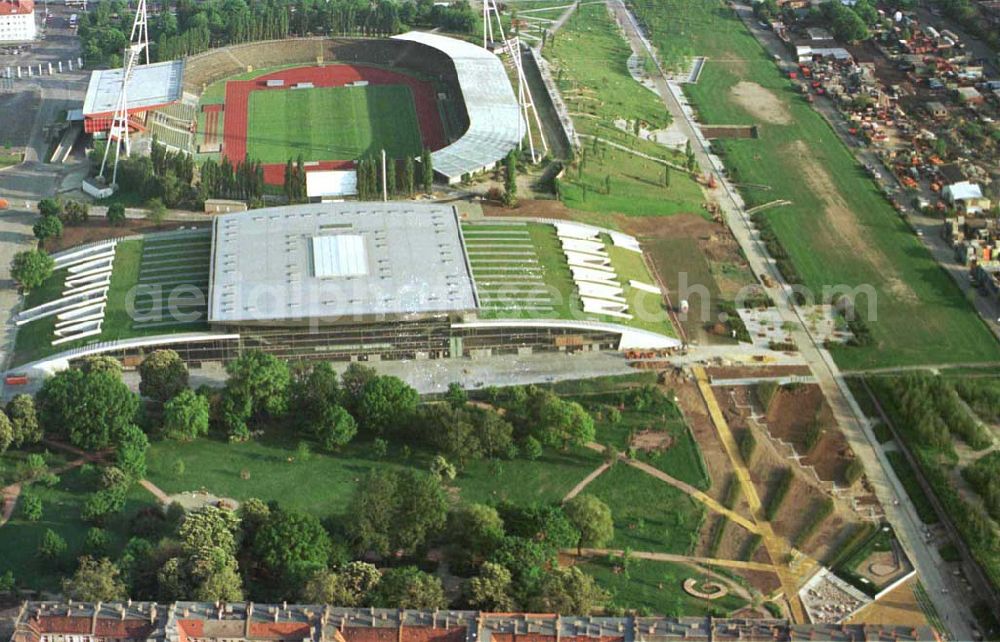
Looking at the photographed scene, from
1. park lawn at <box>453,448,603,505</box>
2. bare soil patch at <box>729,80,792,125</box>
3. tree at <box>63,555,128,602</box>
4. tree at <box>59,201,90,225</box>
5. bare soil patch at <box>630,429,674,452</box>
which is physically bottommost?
bare soil patch at <box>729,80,792,125</box>

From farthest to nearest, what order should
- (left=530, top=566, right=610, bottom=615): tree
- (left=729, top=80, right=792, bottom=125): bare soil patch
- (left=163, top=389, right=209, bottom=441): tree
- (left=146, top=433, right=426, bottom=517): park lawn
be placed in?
(left=729, top=80, right=792, bottom=125): bare soil patch, (left=163, top=389, right=209, bottom=441): tree, (left=146, top=433, right=426, bottom=517): park lawn, (left=530, top=566, right=610, bottom=615): tree

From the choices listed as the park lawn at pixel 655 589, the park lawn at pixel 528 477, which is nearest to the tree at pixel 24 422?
the park lawn at pixel 528 477

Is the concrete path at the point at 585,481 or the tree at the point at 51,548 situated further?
the concrete path at the point at 585,481

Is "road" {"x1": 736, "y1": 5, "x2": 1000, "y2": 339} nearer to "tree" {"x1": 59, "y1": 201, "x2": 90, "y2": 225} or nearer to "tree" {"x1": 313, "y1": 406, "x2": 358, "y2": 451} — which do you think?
"tree" {"x1": 313, "y1": 406, "x2": 358, "y2": 451}

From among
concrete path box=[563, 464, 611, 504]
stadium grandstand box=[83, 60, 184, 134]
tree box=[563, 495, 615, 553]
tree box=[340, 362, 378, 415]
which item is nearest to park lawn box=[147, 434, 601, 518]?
concrete path box=[563, 464, 611, 504]

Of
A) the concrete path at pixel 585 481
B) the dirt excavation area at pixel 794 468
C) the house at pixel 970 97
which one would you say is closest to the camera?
the dirt excavation area at pixel 794 468

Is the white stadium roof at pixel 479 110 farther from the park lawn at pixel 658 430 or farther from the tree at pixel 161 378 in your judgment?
the tree at pixel 161 378

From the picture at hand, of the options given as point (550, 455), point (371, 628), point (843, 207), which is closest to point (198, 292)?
point (550, 455)

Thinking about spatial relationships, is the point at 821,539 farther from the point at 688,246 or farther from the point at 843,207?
the point at 843,207
